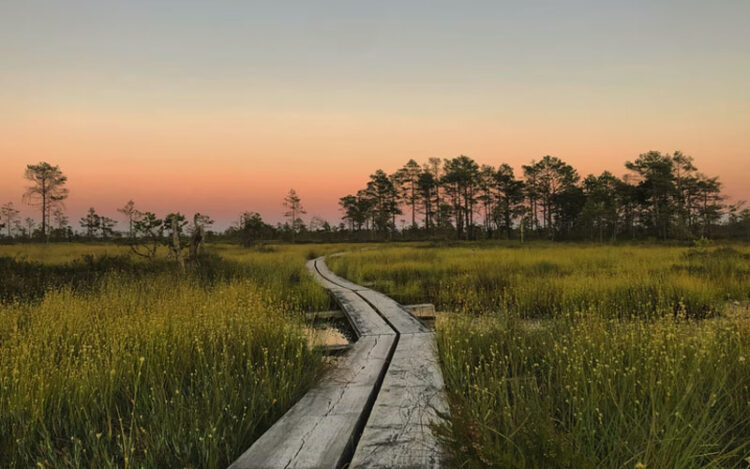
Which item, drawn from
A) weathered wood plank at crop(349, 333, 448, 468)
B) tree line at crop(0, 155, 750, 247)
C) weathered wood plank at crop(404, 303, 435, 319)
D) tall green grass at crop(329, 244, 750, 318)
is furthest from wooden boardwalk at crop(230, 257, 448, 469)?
tree line at crop(0, 155, 750, 247)

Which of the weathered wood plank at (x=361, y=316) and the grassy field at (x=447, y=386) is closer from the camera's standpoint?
the grassy field at (x=447, y=386)

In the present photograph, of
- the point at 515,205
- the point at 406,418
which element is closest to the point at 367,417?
the point at 406,418

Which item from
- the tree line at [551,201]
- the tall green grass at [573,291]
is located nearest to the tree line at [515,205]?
the tree line at [551,201]

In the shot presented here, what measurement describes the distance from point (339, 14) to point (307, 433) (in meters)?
19.0

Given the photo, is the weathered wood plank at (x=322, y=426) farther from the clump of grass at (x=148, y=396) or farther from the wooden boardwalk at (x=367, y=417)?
the clump of grass at (x=148, y=396)

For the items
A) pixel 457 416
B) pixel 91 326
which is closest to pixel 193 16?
pixel 91 326

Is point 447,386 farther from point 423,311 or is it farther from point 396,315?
point 423,311

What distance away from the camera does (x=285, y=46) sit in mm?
17141

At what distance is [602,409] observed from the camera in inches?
96.7

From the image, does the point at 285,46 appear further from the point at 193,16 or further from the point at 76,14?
the point at 76,14

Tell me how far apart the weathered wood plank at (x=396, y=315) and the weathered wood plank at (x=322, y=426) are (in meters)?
1.66

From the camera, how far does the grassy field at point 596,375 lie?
1.75m

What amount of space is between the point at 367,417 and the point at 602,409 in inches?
69.7

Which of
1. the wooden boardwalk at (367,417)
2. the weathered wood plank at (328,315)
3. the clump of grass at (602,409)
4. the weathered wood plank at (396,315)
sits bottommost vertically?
Result: the weathered wood plank at (328,315)
